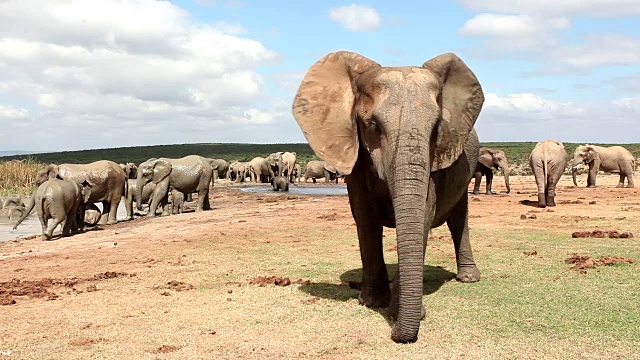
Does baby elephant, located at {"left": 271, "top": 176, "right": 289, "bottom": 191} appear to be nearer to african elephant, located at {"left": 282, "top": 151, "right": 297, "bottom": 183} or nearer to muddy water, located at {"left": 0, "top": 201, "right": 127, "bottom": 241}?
african elephant, located at {"left": 282, "top": 151, "right": 297, "bottom": 183}

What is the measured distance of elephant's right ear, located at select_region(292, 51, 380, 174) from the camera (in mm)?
6455

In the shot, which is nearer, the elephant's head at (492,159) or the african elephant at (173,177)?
the african elephant at (173,177)

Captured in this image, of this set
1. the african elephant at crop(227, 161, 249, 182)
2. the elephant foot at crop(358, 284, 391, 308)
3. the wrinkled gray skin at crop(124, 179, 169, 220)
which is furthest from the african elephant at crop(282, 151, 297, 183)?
the elephant foot at crop(358, 284, 391, 308)

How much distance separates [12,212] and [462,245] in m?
20.3

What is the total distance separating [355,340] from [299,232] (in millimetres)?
8687

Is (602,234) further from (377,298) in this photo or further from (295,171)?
(295,171)

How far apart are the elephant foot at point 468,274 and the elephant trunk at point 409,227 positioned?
2764 millimetres

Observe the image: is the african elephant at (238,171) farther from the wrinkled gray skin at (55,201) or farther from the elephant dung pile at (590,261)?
the elephant dung pile at (590,261)

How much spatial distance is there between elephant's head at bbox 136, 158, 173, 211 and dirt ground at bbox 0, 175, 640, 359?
5.68 meters

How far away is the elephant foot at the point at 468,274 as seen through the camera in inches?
323

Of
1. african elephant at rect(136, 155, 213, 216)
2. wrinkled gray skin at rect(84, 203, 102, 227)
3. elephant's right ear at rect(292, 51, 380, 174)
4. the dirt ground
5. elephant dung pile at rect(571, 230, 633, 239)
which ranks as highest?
elephant's right ear at rect(292, 51, 380, 174)

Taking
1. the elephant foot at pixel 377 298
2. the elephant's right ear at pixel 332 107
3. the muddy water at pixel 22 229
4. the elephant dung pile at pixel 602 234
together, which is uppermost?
the elephant's right ear at pixel 332 107

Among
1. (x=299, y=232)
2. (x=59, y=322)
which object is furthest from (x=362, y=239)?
(x=299, y=232)

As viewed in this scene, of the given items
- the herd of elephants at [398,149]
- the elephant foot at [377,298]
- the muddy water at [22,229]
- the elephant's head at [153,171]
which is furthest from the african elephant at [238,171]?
the elephant foot at [377,298]
